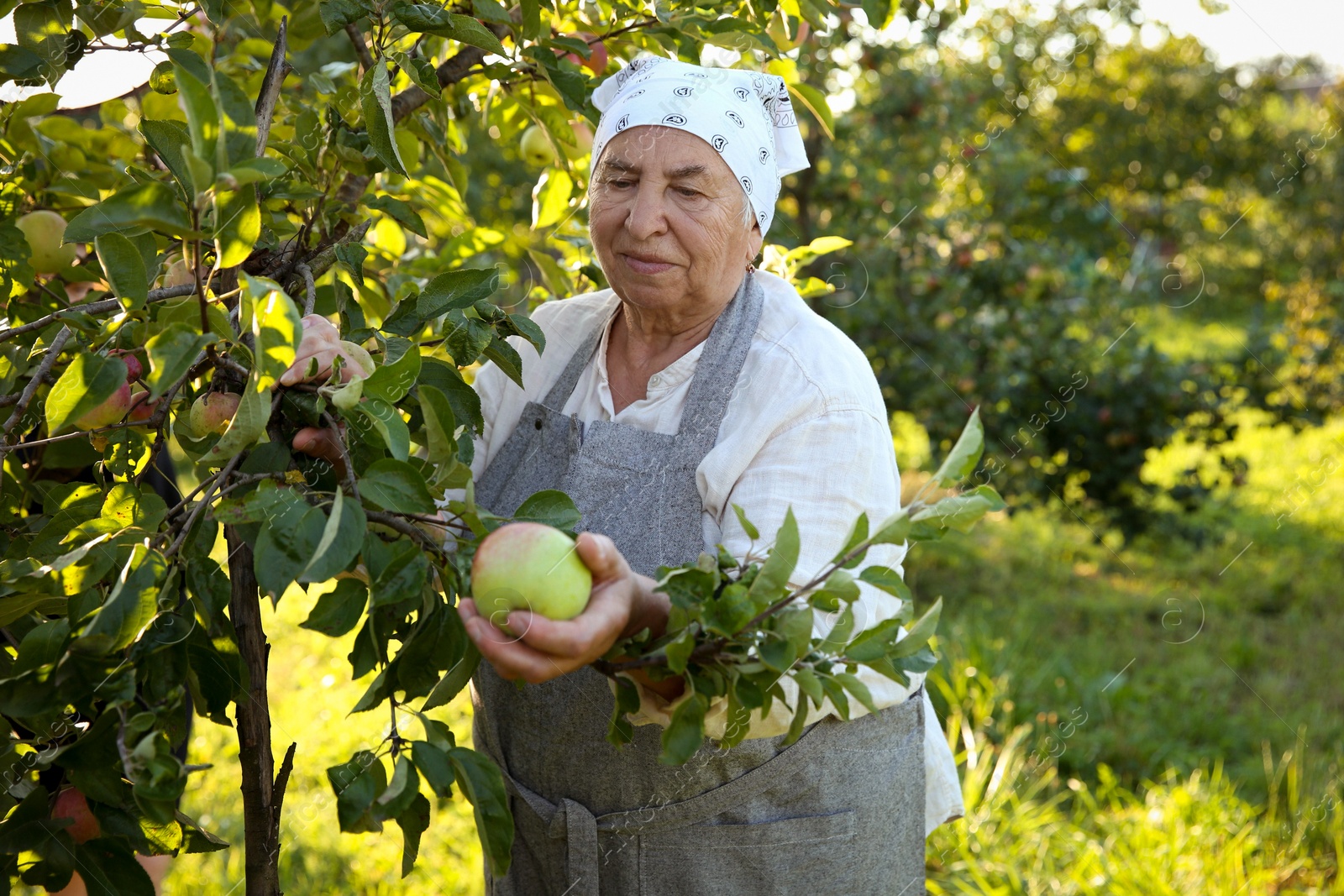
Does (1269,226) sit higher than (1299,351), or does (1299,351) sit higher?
(1299,351)

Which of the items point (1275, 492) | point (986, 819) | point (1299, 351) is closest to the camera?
point (986, 819)

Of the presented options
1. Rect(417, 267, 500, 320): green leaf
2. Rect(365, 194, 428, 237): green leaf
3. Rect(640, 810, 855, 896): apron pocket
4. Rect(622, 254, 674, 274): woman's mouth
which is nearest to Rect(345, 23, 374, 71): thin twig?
Rect(365, 194, 428, 237): green leaf

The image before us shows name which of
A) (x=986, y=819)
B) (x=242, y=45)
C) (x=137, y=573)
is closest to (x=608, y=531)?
(x=137, y=573)

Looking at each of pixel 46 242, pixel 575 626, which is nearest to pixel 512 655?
pixel 575 626

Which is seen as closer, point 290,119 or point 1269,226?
point 290,119

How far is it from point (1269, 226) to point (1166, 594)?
6.46 metres

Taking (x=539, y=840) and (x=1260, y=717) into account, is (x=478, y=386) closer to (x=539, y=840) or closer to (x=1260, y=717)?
(x=539, y=840)

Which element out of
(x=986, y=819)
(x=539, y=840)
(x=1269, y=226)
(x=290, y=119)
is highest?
(x=290, y=119)

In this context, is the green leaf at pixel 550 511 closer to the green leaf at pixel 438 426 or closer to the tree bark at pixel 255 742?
the green leaf at pixel 438 426

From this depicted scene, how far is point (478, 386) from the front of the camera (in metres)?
1.51

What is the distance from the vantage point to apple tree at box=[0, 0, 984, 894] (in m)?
0.80

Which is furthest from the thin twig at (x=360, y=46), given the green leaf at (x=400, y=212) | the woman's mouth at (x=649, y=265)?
the woman's mouth at (x=649, y=265)

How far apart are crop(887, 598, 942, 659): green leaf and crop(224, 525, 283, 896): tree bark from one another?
599mm

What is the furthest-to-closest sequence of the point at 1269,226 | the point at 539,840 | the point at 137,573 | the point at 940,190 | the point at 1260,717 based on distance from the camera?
the point at 1269,226 < the point at 940,190 < the point at 1260,717 < the point at 539,840 < the point at 137,573
